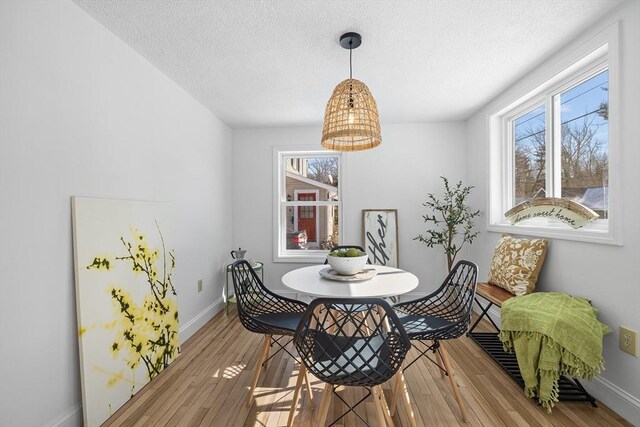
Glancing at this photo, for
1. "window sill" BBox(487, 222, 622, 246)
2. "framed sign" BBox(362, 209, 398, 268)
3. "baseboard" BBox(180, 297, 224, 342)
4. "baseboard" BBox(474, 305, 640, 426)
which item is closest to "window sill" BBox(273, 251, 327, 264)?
"framed sign" BBox(362, 209, 398, 268)

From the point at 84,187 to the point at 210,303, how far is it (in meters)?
2.07

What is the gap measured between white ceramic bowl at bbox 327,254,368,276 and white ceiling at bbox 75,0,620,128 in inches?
58.3

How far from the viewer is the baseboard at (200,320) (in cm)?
285

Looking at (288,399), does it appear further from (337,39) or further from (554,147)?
(554,147)

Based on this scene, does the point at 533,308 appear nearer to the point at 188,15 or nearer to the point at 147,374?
the point at 147,374

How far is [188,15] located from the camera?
1806 millimetres

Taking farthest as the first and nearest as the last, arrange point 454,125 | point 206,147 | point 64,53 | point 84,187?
1. point 454,125
2. point 206,147
3. point 84,187
4. point 64,53

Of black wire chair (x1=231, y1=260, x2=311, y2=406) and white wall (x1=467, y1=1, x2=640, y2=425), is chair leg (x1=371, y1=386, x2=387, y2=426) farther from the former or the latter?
white wall (x1=467, y1=1, x2=640, y2=425)

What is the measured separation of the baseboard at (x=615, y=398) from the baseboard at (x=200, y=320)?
3145 mm

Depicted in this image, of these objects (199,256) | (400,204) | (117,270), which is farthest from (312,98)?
(117,270)

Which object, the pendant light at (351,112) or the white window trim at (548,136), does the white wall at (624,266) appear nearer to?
the white window trim at (548,136)

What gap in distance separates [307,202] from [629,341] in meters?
3.29

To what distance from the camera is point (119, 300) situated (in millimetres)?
1949

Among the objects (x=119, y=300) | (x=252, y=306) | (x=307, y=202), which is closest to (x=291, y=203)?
(x=307, y=202)
